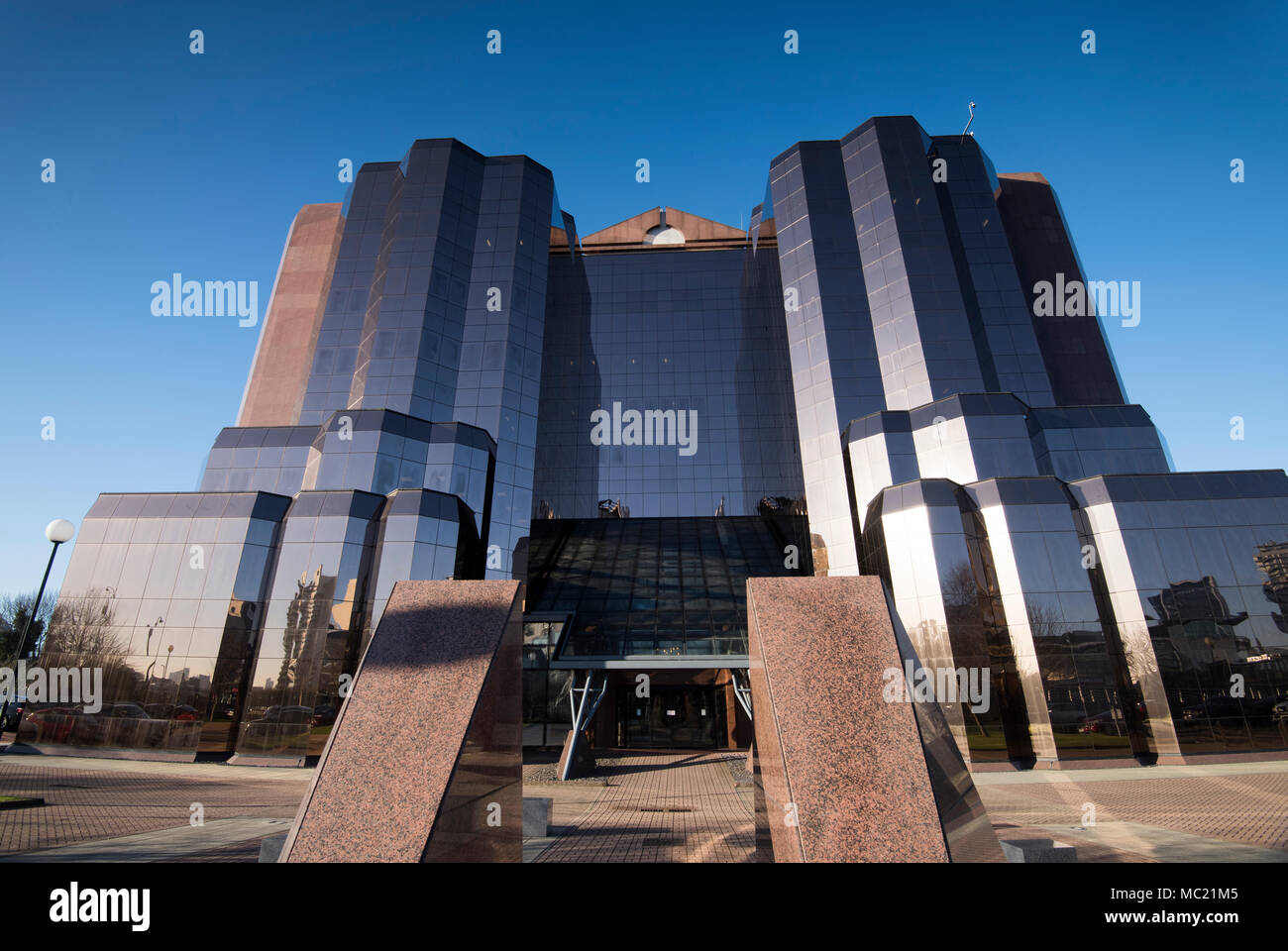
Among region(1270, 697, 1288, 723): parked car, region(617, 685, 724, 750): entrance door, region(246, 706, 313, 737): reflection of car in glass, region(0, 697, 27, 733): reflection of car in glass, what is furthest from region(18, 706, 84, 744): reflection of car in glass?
region(1270, 697, 1288, 723): parked car

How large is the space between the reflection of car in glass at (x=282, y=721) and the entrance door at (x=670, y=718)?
14.6m

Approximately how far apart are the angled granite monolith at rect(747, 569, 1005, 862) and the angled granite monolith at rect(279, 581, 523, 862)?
2970mm

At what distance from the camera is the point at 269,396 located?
40.6 meters

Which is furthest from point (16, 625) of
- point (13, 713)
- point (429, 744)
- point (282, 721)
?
point (429, 744)

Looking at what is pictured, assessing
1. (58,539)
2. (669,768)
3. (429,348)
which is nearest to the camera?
(58,539)

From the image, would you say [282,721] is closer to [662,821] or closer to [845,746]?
[662,821]

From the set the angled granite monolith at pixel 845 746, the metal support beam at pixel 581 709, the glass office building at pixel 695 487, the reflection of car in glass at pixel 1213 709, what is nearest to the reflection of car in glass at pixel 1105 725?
the glass office building at pixel 695 487

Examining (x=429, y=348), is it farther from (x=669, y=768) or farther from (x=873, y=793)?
(x=873, y=793)

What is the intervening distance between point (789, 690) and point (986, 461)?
25.7 meters

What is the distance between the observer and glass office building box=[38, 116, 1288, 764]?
73.5ft

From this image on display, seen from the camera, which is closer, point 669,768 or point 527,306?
point 669,768

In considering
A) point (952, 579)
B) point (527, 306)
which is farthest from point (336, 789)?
point (527, 306)

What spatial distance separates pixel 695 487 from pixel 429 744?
4376 cm
